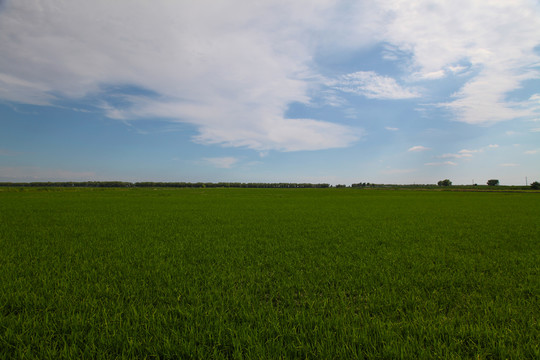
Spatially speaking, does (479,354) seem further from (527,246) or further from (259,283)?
(527,246)

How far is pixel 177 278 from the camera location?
4461mm

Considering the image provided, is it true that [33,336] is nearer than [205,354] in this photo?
No

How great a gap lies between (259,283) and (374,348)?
7.17 ft

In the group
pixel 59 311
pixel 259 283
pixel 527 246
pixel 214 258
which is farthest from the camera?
pixel 527 246

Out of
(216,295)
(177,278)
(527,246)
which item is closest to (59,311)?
(177,278)

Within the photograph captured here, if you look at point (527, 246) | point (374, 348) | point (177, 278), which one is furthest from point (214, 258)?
point (527, 246)

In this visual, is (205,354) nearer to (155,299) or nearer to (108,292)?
(155,299)

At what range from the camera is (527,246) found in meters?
7.21

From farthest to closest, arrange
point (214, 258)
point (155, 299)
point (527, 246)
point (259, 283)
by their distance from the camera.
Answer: point (527, 246), point (214, 258), point (259, 283), point (155, 299)

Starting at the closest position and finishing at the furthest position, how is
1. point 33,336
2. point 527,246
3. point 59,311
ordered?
1. point 33,336
2. point 59,311
3. point 527,246

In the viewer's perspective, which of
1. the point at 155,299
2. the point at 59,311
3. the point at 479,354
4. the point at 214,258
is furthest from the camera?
the point at 214,258

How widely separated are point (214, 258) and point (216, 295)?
2.14 meters

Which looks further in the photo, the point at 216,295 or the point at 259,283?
the point at 259,283

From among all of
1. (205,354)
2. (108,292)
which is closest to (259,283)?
(205,354)
